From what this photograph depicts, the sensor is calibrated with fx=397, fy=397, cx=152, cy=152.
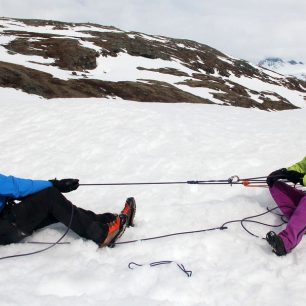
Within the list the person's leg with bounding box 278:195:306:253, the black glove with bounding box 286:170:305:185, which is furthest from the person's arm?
the black glove with bounding box 286:170:305:185

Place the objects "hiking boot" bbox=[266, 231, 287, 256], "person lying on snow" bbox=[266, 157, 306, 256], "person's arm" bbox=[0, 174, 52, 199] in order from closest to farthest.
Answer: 1. "hiking boot" bbox=[266, 231, 287, 256]
2. "person's arm" bbox=[0, 174, 52, 199]
3. "person lying on snow" bbox=[266, 157, 306, 256]

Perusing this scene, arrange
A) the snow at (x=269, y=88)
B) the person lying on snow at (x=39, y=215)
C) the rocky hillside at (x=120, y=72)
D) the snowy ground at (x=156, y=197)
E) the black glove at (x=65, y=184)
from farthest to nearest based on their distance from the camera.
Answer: the snow at (x=269, y=88) < the rocky hillside at (x=120, y=72) < the black glove at (x=65, y=184) < the person lying on snow at (x=39, y=215) < the snowy ground at (x=156, y=197)

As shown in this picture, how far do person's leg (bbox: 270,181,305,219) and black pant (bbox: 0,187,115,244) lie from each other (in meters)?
3.22

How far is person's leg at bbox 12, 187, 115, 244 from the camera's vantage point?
21.6 ft

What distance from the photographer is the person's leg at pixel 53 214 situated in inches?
259

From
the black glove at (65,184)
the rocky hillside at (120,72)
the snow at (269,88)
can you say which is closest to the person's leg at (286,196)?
the black glove at (65,184)

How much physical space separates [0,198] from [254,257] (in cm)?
418

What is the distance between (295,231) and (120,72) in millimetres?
72110

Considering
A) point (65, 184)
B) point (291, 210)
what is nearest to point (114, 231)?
point (65, 184)

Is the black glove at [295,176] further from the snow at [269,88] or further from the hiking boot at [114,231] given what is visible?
the snow at [269,88]

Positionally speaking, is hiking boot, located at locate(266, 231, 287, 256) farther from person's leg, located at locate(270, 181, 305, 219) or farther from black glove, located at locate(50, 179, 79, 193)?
black glove, located at locate(50, 179, 79, 193)

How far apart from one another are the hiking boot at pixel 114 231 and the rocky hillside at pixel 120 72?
41.4m

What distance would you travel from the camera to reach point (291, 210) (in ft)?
23.7

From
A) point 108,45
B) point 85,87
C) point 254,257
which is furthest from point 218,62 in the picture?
point 254,257
